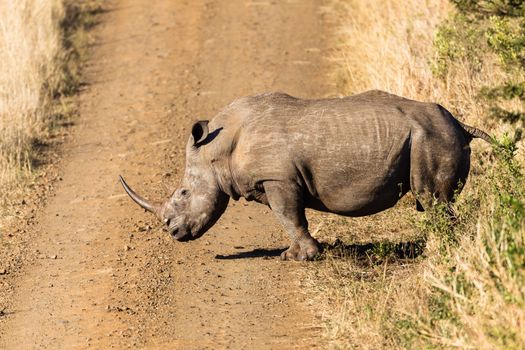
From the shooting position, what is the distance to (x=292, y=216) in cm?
953

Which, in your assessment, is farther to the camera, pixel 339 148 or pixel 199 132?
pixel 199 132

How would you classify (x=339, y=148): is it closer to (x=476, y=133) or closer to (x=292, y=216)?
(x=292, y=216)

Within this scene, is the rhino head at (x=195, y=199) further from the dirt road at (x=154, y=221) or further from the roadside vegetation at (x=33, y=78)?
the roadside vegetation at (x=33, y=78)

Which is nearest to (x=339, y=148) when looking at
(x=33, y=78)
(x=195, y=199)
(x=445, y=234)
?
(x=445, y=234)

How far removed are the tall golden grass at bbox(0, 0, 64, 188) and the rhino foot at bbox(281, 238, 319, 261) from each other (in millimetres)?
4270

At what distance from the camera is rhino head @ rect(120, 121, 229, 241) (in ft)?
32.3

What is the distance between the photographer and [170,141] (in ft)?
46.0

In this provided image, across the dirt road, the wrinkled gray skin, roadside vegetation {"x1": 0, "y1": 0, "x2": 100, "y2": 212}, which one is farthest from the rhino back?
roadside vegetation {"x1": 0, "y1": 0, "x2": 100, "y2": 212}

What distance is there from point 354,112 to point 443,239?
1346 millimetres

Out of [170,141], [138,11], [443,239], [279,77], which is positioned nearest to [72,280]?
[443,239]

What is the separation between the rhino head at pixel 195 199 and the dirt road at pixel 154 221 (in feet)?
0.95

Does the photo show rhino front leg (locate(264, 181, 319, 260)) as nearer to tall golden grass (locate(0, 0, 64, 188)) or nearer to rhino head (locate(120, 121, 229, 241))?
rhino head (locate(120, 121, 229, 241))

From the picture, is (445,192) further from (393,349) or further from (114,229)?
(114,229)

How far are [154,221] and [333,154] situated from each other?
2730 mm
